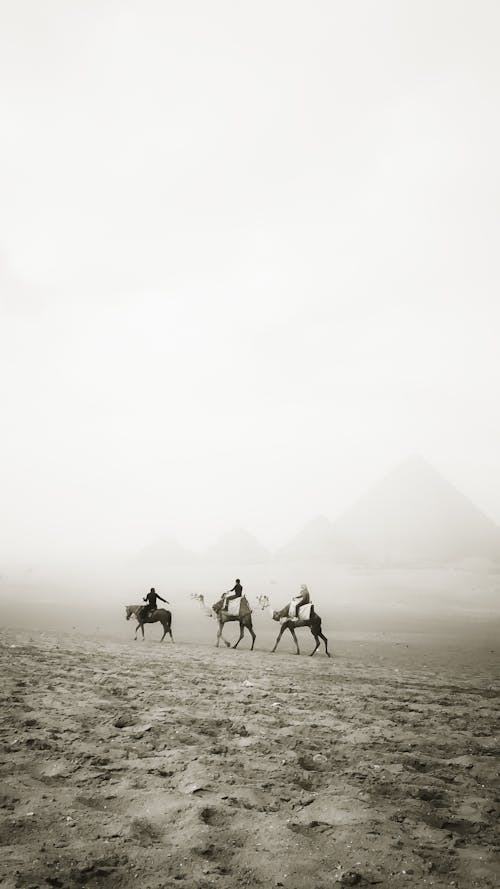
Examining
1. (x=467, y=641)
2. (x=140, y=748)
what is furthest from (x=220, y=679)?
(x=467, y=641)

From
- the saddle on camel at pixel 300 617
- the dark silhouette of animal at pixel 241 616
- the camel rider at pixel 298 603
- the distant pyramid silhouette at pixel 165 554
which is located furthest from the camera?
the distant pyramid silhouette at pixel 165 554

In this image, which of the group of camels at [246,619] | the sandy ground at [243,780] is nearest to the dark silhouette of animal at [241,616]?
the group of camels at [246,619]

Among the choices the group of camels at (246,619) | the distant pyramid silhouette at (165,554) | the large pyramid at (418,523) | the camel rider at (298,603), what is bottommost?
the group of camels at (246,619)

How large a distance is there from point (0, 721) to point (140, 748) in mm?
2472

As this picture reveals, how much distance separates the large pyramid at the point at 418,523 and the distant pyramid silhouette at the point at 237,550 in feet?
44.7

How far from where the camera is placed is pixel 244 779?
574 centimetres

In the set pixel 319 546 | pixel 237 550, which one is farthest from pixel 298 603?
pixel 237 550

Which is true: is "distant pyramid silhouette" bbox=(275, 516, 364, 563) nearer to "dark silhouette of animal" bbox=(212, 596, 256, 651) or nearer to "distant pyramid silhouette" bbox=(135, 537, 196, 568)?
"distant pyramid silhouette" bbox=(135, 537, 196, 568)

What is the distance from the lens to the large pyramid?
254 ft

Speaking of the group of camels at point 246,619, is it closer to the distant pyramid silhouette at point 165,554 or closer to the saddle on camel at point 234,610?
the saddle on camel at point 234,610

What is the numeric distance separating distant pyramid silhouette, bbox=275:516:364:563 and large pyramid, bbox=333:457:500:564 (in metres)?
2.32

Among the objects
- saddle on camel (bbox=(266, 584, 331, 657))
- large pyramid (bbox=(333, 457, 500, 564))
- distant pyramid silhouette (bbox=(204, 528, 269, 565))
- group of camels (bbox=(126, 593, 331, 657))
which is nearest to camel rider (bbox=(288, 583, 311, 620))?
saddle on camel (bbox=(266, 584, 331, 657))

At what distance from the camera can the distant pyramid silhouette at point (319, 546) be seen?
6938cm

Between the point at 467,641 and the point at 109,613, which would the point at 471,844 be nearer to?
the point at 467,641
